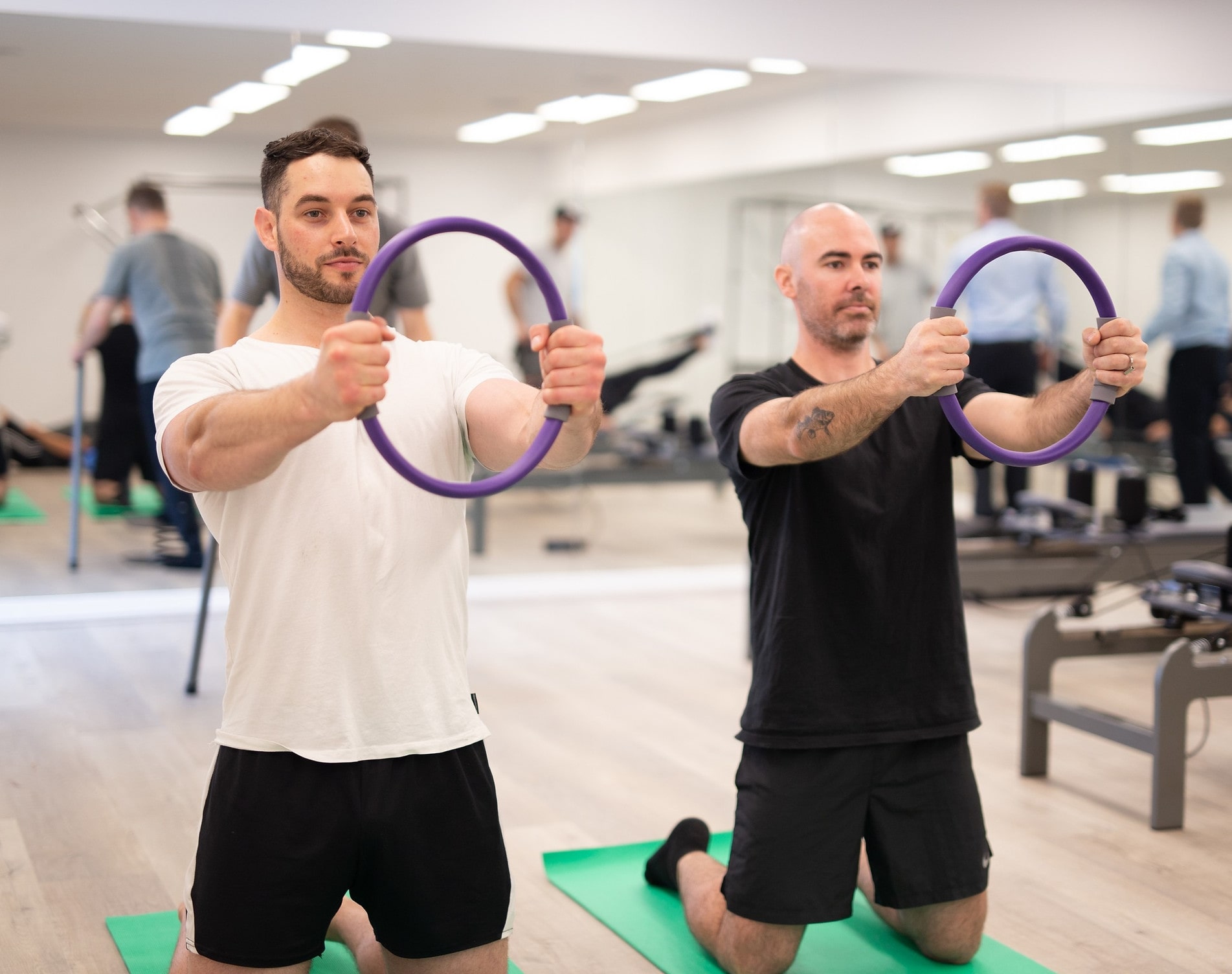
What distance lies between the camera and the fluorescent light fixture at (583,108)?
19.5 feet

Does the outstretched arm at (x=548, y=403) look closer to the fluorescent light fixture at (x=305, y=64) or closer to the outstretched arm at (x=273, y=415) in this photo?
the outstretched arm at (x=273, y=415)

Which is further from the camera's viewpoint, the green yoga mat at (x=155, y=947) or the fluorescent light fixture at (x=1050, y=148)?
the fluorescent light fixture at (x=1050, y=148)

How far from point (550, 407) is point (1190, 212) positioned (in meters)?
6.44

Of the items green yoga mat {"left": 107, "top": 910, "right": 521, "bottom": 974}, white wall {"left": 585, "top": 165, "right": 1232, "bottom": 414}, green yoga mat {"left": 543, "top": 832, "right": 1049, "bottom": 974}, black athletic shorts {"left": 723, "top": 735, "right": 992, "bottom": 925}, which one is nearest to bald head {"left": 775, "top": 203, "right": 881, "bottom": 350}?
black athletic shorts {"left": 723, "top": 735, "right": 992, "bottom": 925}

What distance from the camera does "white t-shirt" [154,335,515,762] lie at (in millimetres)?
1852

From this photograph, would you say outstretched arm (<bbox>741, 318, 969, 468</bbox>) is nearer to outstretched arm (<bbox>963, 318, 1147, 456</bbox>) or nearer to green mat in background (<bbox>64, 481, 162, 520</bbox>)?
outstretched arm (<bbox>963, 318, 1147, 456</bbox>)

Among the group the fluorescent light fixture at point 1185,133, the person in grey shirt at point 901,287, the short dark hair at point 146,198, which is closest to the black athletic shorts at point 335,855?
the short dark hair at point 146,198

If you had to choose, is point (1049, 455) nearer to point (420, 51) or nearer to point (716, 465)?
point (420, 51)

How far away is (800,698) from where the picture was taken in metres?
2.39

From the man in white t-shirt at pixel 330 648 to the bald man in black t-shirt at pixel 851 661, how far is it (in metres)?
0.64

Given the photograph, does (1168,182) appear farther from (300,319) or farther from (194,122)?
(300,319)

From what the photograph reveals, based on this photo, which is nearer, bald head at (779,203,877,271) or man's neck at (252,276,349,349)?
man's neck at (252,276,349,349)

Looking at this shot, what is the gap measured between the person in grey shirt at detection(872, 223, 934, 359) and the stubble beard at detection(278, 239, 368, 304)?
5.65 meters

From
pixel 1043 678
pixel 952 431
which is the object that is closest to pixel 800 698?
pixel 952 431
